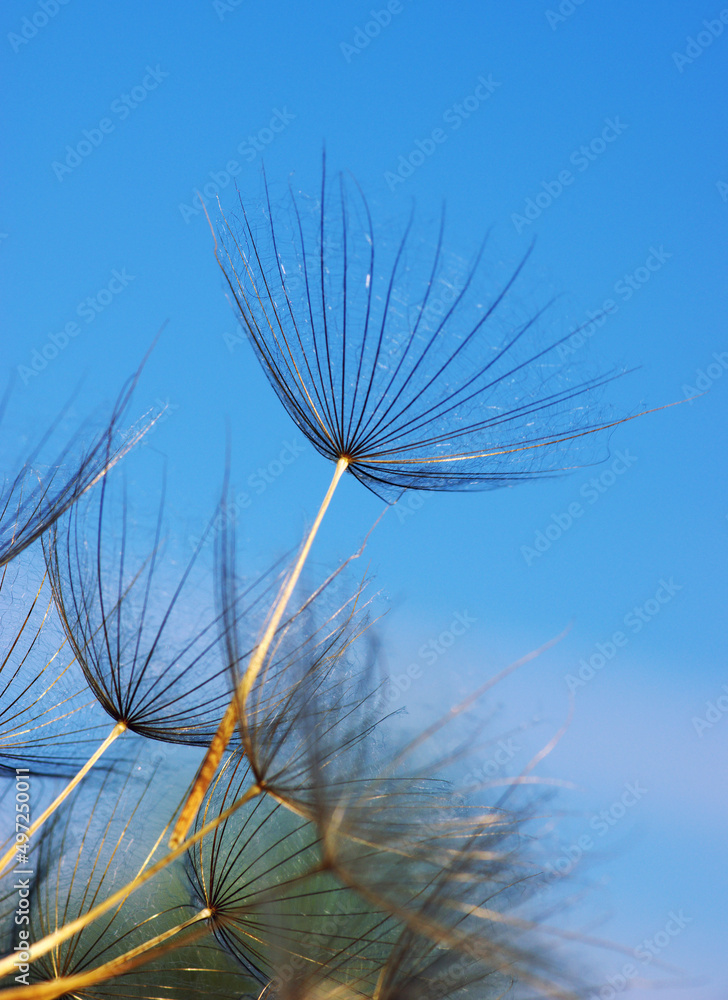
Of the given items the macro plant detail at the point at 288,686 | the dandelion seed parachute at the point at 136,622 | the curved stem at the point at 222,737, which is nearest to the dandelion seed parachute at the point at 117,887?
the macro plant detail at the point at 288,686

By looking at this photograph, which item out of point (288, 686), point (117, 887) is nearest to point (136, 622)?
point (288, 686)

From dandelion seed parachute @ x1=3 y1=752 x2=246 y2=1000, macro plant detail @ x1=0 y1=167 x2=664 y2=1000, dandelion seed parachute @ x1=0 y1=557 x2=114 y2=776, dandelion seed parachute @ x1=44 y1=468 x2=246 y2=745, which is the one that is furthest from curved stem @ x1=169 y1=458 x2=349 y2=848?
dandelion seed parachute @ x1=3 y1=752 x2=246 y2=1000

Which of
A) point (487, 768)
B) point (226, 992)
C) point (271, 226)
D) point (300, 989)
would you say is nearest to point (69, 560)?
point (271, 226)

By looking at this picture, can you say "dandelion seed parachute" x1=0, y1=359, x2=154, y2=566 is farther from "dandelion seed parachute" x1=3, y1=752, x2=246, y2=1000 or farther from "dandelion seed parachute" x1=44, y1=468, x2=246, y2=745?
"dandelion seed parachute" x1=3, y1=752, x2=246, y2=1000

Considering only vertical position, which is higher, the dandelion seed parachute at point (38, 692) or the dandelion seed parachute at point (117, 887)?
the dandelion seed parachute at point (38, 692)

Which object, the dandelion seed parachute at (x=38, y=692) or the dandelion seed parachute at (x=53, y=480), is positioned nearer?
the dandelion seed parachute at (x=53, y=480)

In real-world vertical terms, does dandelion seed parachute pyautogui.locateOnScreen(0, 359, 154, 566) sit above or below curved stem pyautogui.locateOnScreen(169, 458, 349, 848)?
above

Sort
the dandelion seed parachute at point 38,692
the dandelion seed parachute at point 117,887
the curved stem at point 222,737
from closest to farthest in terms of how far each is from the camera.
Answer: the curved stem at point 222,737
the dandelion seed parachute at point 38,692
the dandelion seed parachute at point 117,887

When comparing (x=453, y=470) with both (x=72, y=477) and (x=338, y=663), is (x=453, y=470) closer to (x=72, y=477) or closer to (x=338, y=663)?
(x=338, y=663)

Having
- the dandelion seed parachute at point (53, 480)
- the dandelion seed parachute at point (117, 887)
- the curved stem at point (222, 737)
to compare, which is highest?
the dandelion seed parachute at point (53, 480)

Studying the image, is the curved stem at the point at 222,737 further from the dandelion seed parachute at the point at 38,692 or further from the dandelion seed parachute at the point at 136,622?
the dandelion seed parachute at the point at 38,692
